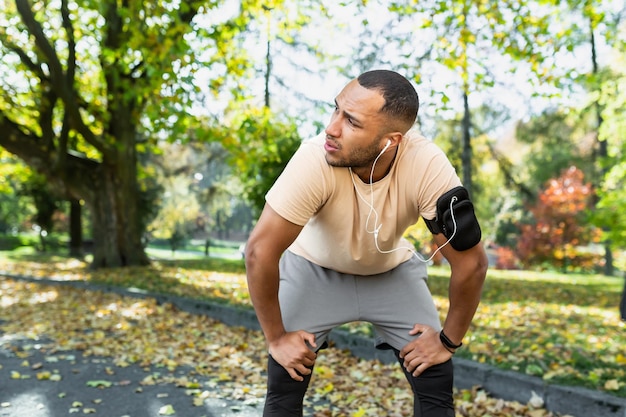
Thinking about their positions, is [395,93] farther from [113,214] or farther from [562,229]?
[562,229]

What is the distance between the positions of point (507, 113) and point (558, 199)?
11.7ft

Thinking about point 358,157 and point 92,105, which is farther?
point 92,105

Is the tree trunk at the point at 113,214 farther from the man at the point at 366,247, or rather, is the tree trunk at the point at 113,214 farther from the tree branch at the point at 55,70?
the man at the point at 366,247

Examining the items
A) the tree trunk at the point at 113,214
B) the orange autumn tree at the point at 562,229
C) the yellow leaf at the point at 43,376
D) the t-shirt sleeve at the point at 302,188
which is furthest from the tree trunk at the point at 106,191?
the orange autumn tree at the point at 562,229

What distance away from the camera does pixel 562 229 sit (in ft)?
70.8

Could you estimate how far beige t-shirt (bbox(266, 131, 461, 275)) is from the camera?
2412 millimetres

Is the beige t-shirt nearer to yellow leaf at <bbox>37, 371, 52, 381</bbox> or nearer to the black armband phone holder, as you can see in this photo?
the black armband phone holder

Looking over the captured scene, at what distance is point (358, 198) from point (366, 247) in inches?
9.6

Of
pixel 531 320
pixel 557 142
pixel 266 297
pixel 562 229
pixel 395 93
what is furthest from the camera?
pixel 557 142

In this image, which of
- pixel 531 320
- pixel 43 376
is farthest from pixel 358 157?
pixel 531 320

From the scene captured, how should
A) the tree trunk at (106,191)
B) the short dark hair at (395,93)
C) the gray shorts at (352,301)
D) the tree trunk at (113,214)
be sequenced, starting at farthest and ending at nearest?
the tree trunk at (113,214) < the tree trunk at (106,191) < the gray shorts at (352,301) < the short dark hair at (395,93)

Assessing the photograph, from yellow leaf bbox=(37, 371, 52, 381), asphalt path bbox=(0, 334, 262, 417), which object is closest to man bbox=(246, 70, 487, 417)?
asphalt path bbox=(0, 334, 262, 417)

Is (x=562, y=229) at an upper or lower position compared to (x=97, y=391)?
upper

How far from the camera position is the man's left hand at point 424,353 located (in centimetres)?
266
